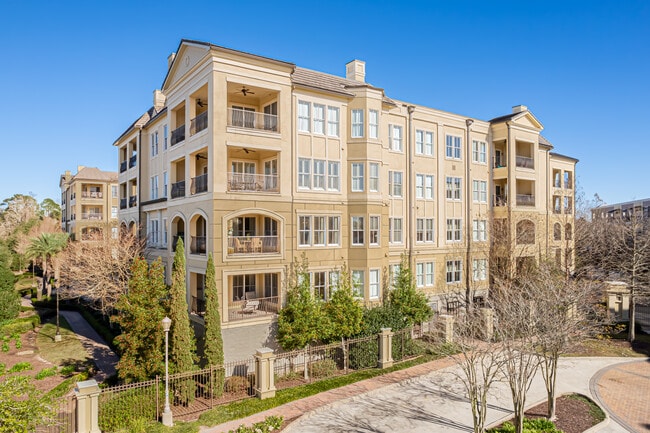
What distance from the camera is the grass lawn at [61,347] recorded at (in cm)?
2256

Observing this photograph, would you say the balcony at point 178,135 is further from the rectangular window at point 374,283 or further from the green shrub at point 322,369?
the green shrub at point 322,369

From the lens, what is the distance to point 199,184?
69.7 ft

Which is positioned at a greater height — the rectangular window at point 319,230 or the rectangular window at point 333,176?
the rectangular window at point 333,176

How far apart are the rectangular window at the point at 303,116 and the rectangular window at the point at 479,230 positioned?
15.8m

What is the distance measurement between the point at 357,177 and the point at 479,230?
12.8m

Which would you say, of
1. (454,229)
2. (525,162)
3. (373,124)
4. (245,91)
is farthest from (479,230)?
(245,91)

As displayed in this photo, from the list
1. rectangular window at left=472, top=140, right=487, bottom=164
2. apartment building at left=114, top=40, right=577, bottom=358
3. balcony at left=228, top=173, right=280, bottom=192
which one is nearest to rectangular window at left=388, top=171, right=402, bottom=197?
apartment building at left=114, top=40, right=577, bottom=358

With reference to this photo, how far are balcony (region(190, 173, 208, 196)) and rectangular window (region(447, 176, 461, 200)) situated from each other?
17.4 metres

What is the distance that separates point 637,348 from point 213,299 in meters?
25.4

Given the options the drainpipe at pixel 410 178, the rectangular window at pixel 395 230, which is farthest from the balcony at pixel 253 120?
the drainpipe at pixel 410 178

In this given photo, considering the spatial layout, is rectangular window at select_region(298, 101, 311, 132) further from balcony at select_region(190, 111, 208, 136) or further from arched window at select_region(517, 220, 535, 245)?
arched window at select_region(517, 220, 535, 245)

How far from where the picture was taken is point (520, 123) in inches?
1248

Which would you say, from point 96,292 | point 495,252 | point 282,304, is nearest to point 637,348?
point 495,252

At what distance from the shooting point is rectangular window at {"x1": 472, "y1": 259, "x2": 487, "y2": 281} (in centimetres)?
3027
